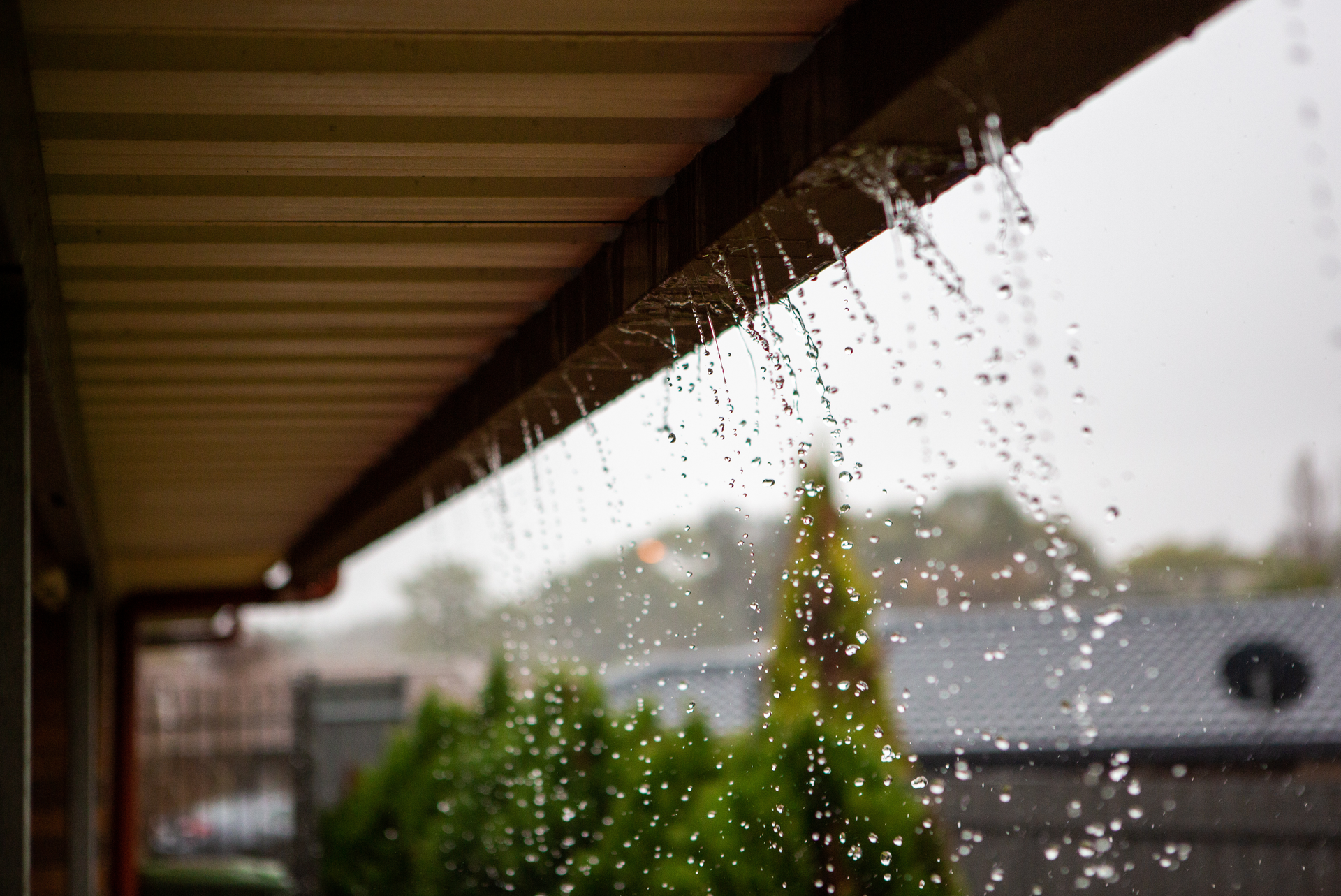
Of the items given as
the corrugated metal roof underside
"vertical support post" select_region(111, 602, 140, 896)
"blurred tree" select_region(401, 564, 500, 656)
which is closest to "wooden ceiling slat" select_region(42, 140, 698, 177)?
the corrugated metal roof underside

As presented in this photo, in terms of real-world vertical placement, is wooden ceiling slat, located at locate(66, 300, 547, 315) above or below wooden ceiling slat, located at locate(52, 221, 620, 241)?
above

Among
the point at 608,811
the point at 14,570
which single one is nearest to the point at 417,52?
the point at 14,570

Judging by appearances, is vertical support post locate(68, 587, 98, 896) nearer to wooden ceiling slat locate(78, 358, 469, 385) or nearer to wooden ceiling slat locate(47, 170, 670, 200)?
wooden ceiling slat locate(78, 358, 469, 385)

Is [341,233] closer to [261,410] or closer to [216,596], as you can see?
[261,410]

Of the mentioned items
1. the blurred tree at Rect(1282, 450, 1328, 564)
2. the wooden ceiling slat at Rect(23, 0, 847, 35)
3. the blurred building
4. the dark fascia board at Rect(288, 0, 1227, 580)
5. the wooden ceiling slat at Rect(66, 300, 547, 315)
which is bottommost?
the blurred building

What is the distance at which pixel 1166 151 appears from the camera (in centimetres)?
1170

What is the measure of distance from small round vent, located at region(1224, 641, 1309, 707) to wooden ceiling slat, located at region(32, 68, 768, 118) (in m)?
14.6

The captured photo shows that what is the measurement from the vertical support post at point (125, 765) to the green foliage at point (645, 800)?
1.51 meters

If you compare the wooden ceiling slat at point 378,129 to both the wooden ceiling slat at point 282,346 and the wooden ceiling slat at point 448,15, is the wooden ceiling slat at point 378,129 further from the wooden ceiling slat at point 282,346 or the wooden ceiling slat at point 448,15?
the wooden ceiling slat at point 282,346

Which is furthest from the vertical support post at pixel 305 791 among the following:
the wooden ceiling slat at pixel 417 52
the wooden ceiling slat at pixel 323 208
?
the wooden ceiling slat at pixel 417 52

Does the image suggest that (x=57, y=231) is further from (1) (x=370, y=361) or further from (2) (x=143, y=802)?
(2) (x=143, y=802)

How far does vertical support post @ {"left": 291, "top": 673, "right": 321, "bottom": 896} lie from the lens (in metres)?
9.02

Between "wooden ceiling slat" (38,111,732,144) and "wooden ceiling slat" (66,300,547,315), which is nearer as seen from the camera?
"wooden ceiling slat" (38,111,732,144)

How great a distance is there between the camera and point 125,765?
305 inches
